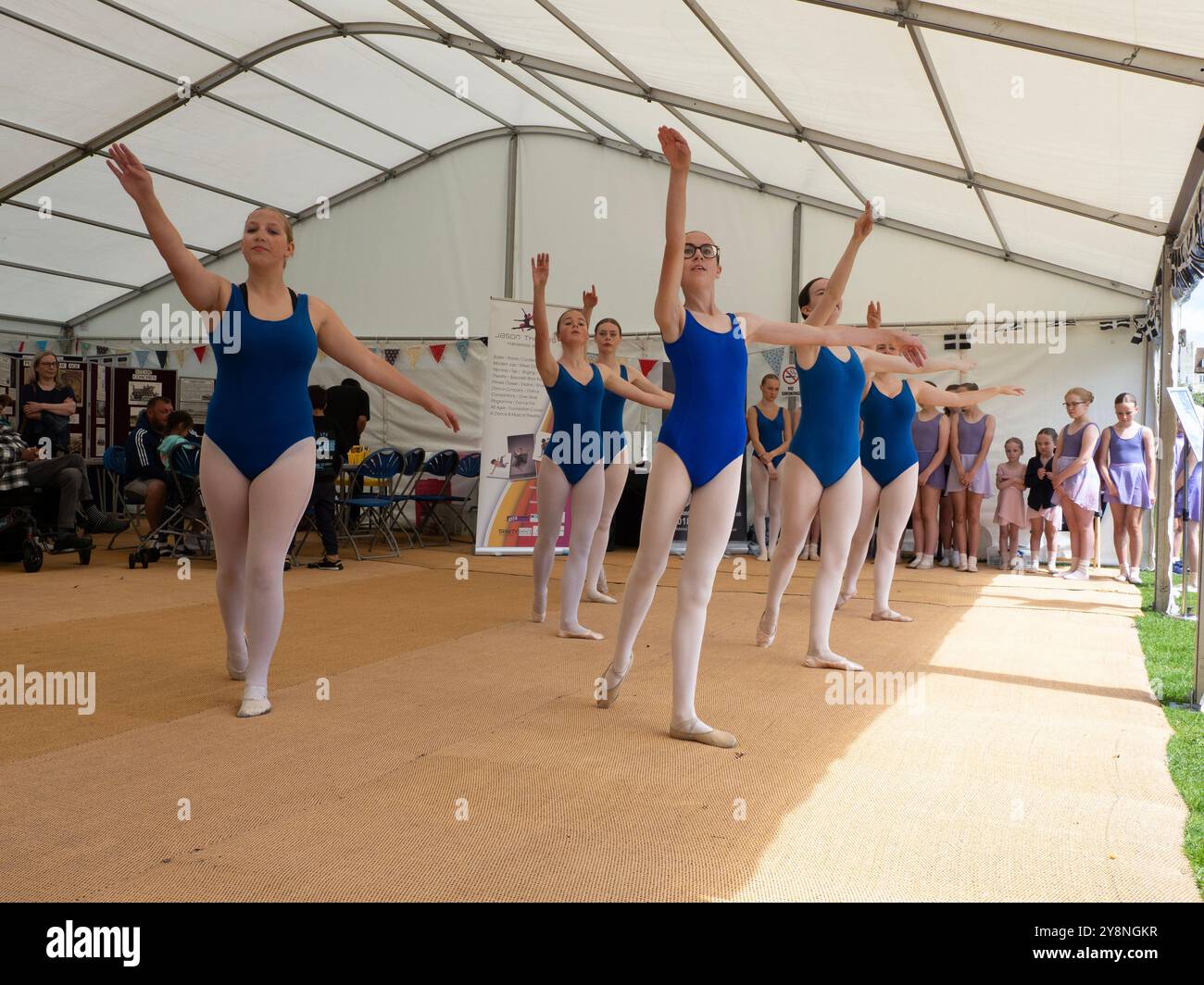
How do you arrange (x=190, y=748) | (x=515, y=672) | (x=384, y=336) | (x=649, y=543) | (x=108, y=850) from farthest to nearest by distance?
(x=384, y=336)
(x=515, y=672)
(x=649, y=543)
(x=190, y=748)
(x=108, y=850)

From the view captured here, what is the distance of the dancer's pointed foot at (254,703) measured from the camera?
11.7ft

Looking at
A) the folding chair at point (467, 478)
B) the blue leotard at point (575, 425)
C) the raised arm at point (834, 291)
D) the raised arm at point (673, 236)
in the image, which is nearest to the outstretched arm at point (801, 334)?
A: the raised arm at point (673, 236)

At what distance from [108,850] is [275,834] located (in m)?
0.37

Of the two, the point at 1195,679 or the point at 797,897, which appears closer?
the point at 797,897

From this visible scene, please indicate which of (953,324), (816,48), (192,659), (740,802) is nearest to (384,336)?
(953,324)

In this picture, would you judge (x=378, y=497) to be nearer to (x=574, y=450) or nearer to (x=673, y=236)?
(x=574, y=450)

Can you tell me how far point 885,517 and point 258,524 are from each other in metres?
3.75

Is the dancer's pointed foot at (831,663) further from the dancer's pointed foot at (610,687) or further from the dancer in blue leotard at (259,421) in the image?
the dancer in blue leotard at (259,421)

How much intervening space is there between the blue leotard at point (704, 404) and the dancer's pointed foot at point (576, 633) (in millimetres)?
2196

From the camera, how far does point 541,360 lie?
5.27 m

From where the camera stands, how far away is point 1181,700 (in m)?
4.27

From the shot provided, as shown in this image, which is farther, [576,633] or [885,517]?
[885,517]

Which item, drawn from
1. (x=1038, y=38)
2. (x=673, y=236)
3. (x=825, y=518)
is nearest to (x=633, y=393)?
(x=825, y=518)
